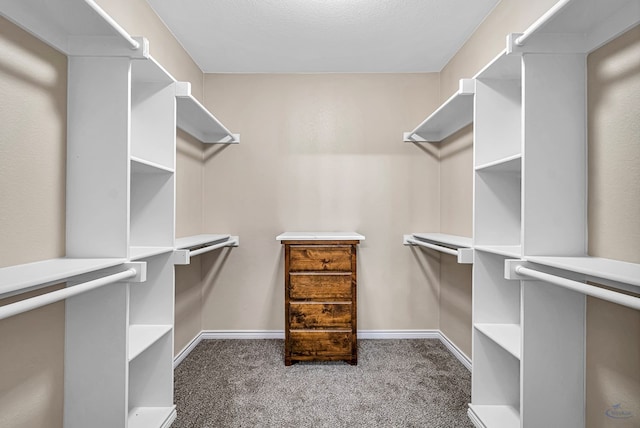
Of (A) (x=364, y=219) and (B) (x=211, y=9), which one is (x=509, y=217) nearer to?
(A) (x=364, y=219)

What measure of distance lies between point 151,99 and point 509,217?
1.99 metres

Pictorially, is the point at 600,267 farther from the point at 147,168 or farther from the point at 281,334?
the point at 281,334

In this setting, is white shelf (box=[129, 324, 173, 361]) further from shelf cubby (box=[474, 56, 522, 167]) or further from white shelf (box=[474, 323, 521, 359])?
shelf cubby (box=[474, 56, 522, 167])

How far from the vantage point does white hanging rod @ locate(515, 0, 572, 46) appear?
1009 millimetres

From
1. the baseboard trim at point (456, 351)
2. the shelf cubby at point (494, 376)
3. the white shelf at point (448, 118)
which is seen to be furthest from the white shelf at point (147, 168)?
the baseboard trim at point (456, 351)

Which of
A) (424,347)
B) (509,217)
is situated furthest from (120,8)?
(424,347)

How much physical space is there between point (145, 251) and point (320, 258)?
1.15m

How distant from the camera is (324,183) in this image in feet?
9.37

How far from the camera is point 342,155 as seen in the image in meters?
2.86

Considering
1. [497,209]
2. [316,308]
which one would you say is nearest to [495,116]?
[497,209]

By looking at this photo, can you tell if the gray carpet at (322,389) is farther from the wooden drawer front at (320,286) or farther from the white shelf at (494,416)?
the wooden drawer front at (320,286)

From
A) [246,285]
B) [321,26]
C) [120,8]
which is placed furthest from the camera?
[246,285]

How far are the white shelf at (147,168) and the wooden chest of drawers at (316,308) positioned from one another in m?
0.94

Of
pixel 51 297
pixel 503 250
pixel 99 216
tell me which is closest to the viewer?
pixel 51 297
